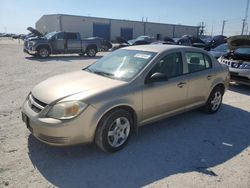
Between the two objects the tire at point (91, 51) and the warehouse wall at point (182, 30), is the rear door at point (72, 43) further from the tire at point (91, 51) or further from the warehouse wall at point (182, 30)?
the warehouse wall at point (182, 30)

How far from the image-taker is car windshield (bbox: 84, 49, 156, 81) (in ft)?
13.8

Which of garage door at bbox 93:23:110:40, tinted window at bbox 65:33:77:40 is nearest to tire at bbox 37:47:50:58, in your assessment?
tinted window at bbox 65:33:77:40

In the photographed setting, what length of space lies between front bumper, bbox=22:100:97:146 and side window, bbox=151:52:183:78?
4.78 feet

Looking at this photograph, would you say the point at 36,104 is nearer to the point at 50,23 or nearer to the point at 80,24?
the point at 80,24

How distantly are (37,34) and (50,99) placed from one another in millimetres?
17452

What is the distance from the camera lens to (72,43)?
1848 centimetres

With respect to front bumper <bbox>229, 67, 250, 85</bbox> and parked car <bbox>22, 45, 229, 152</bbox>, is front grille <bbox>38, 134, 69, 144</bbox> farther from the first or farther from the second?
front bumper <bbox>229, 67, 250, 85</bbox>

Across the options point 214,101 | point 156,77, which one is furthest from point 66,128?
point 214,101

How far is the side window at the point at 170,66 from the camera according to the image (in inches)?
172

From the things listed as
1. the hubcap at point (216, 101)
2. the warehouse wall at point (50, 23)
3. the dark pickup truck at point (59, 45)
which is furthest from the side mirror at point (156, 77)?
the warehouse wall at point (50, 23)

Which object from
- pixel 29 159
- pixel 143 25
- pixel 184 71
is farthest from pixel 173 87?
pixel 143 25

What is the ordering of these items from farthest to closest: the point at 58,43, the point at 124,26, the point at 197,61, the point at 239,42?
the point at 124,26 < the point at 58,43 < the point at 239,42 < the point at 197,61

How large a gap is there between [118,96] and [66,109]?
80 cm

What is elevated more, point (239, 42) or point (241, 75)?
point (239, 42)
